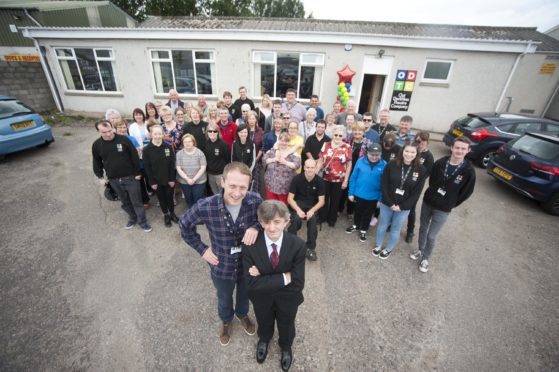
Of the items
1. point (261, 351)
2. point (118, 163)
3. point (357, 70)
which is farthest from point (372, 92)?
point (261, 351)

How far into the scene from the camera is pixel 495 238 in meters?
4.42

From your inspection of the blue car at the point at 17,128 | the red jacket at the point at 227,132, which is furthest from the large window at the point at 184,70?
the red jacket at the point at 227,132

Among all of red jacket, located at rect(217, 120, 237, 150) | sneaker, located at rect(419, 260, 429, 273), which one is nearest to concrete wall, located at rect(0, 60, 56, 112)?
red jacket, located at rect(217, 120, 237, 150)

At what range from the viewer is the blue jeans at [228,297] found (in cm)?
231

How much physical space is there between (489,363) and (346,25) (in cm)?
1340

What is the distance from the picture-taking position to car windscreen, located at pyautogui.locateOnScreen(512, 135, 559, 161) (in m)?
5.02

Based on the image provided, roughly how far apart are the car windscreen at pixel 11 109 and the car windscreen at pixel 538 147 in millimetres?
12757

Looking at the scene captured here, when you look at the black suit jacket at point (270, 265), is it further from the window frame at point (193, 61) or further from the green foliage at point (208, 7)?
the green foliage at point (208, 7)

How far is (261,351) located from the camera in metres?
2.38

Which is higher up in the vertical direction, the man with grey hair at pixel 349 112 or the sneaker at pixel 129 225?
the man with grey hair at pixel 349 112

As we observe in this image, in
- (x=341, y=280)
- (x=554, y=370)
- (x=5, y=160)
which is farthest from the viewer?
(x=5, y=160)

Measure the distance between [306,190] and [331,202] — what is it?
3.25 feet

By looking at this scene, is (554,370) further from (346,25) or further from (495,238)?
(346,25)

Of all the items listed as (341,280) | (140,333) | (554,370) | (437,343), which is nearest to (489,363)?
(437,343)
